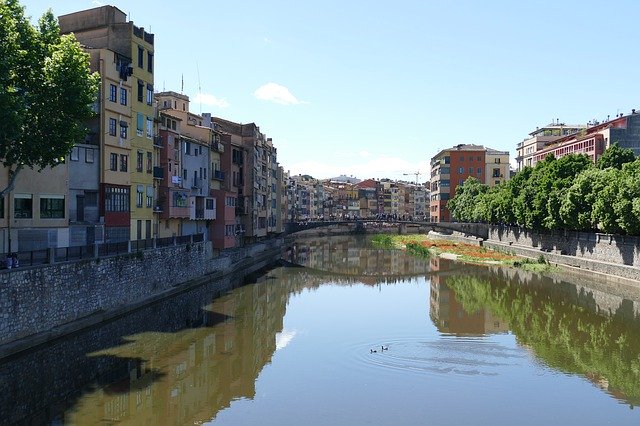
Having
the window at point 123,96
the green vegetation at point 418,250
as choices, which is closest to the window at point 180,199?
the window at point 123,96

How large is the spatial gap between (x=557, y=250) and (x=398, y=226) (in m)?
82.2

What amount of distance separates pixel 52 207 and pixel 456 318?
88.1 feet

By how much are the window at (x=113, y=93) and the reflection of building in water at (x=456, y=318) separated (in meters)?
26.9

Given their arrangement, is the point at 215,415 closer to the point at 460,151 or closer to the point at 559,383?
the point at 559,383

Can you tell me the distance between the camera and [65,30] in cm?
5041

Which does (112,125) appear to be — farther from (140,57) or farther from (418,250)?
(418,250)

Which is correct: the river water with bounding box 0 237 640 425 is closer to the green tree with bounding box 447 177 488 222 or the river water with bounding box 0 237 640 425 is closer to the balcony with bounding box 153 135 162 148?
the balcony with bounding box 153 135 162 148

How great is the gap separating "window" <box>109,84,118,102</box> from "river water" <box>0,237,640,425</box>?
48.7ft

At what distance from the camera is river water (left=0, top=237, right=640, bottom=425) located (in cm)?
2234

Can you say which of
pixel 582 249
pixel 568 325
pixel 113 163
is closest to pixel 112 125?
pixel 113 163

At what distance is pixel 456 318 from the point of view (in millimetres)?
42562

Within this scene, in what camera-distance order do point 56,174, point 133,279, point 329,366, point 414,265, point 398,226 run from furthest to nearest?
1. point 398,226
2. point 414,265
3. point 133,279
4. point 56,174
5. point 329,366

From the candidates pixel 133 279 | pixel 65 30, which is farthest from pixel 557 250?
pixel 65 30

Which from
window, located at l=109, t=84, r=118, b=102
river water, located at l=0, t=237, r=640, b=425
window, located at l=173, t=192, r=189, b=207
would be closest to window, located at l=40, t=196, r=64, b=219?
river water, located at l=0, t=237, r=640, b=425
